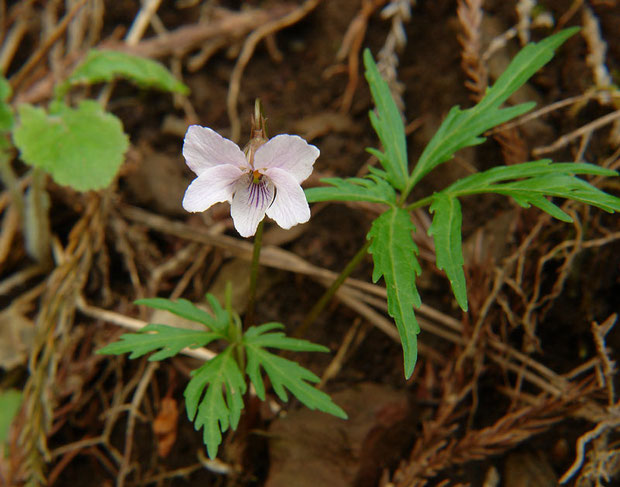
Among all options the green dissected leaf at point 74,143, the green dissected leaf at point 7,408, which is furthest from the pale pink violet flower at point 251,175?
the green dissected leaf at point 7,408

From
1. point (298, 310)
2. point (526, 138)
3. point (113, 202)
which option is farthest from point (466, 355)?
point (113, 202)

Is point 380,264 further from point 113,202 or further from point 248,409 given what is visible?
point 113,202

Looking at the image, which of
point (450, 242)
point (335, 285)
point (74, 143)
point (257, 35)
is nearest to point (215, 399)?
point (335, 285)

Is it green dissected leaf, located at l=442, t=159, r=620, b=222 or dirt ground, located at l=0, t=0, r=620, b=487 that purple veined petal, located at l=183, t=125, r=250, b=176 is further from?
dirt ground, located at l=0, t=0, r=620, b=487

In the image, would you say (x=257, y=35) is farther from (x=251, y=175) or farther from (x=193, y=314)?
(x=193, y=314)

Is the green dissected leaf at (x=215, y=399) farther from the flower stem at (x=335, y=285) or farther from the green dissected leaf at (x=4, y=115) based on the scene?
the green dissected leaf at (x=4, y=115)

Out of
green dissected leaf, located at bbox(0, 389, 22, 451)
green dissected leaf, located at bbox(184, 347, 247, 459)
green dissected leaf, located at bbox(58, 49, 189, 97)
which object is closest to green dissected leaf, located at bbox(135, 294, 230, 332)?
green dissected leaf, located at bbox(184, 347, 247, 459)
